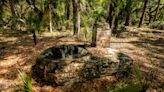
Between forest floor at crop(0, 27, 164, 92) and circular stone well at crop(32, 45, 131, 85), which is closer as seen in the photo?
circular stone well at crop(32, 45, 131, 85)

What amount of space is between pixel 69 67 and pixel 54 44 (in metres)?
Answer: 3.37

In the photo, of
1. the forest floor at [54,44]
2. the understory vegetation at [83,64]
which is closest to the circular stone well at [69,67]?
the understory vegetation at [83,64]

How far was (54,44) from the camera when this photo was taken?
29.5ft

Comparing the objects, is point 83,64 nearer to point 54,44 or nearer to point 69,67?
point 69,67

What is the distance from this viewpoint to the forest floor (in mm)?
6453

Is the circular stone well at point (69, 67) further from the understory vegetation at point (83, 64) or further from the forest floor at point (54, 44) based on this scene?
the forest floor at point (54, 44)

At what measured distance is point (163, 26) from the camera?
16312 mm

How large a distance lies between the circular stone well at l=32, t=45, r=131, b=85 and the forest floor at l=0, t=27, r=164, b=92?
279mm

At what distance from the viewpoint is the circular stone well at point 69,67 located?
5.77m

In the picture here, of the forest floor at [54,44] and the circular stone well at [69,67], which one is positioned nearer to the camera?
the circular stone well at [69,67]

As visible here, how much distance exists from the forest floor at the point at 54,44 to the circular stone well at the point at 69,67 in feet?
0.92

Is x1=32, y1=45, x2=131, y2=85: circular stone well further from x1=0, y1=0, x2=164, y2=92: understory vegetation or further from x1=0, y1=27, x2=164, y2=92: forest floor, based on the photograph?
x1=0, y1=27, x2=164, y2=92: forest floor

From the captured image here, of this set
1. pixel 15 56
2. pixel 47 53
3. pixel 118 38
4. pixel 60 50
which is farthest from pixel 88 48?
pixel 118 38

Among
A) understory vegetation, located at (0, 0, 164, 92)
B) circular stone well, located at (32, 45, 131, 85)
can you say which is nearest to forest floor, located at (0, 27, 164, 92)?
understory vegetation, located at (0, 0, 164, 92)
